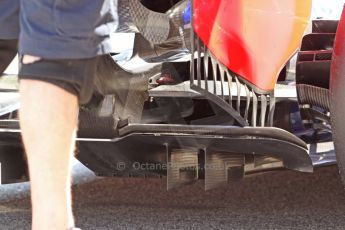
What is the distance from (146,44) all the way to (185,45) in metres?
0.20

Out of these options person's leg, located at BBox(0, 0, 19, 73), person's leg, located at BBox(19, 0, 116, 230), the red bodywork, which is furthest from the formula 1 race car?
person's leg, located at BBox(19, 0, 116, 230)

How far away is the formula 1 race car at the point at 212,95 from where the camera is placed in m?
2.64

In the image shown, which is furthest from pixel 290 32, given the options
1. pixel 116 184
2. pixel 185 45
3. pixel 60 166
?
pixel 116 184

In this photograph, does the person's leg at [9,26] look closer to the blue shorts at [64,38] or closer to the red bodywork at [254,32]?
the blue shorts at [64,38]

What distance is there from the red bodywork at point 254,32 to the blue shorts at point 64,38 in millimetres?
569

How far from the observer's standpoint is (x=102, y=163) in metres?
3.02

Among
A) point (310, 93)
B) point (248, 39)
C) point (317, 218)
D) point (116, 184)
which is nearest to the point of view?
point (248, 39)

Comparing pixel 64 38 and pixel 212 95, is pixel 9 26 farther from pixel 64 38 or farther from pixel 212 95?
pixel 212 95

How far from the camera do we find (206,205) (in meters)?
3.63

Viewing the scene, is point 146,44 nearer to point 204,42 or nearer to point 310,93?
point 204,42

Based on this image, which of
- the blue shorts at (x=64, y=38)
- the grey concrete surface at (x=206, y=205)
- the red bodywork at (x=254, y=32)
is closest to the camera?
the blue shorts at (x=64, y=38)

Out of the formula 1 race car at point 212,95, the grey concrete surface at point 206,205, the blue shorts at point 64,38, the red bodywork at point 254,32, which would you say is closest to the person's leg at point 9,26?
the blue shorts at point 64,38

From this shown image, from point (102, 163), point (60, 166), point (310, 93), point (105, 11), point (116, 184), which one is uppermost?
point (105, 11)

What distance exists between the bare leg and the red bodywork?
2.19 feet
